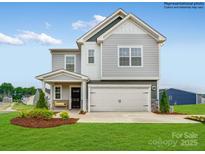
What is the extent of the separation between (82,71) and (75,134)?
1301 centimetres

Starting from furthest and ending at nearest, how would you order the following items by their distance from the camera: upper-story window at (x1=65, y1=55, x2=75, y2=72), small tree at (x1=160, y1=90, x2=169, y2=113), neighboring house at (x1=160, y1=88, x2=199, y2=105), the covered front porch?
neighboring house at (x1=160, y1=88, x2=199, y2=105) → upper-story window at (x1=65, y1=55, x2=75, y2=72) → the covered front porch → small tree at (x1=160, y1=90, x2=169, y2=113)

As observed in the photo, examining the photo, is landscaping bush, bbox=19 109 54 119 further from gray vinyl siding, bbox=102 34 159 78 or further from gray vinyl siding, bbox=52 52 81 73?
gray vinyl siding, bbox=52 52 81 73

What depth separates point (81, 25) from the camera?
25109 mm

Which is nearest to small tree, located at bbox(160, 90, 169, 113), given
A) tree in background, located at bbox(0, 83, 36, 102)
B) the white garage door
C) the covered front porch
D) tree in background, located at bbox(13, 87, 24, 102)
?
the white garage door

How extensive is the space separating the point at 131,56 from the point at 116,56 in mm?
1216

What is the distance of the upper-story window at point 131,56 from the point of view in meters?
23.4

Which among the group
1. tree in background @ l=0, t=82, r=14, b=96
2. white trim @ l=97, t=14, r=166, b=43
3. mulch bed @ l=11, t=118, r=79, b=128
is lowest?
mulch bed @ l=11, t=118, r=79, b=128

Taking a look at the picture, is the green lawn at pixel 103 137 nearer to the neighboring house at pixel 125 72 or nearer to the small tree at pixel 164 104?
the small tree at pixel 164 104

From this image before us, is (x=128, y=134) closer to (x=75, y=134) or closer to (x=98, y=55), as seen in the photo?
(x=75, y=134)

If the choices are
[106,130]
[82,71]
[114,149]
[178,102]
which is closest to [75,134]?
[106,130]

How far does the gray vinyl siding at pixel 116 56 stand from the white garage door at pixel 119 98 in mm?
1170

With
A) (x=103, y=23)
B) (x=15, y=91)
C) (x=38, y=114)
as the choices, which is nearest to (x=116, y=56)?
(x=103, y=23)

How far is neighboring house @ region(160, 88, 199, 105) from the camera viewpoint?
4556 cm

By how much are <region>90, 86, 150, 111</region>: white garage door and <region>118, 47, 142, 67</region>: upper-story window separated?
195 cm
